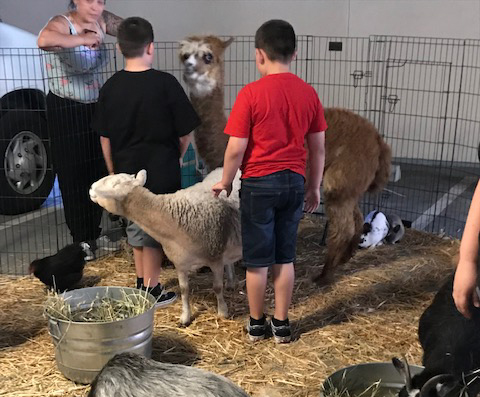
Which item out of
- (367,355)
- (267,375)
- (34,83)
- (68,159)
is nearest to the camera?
(267,375)

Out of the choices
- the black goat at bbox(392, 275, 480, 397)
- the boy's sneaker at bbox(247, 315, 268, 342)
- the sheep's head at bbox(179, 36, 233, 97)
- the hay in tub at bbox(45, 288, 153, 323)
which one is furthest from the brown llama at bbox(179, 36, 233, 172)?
the black goat at bbox(392, 275, 480, 397)

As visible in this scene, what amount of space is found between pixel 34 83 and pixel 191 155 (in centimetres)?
191

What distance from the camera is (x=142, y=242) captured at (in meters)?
4.08

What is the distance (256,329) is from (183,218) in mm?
868

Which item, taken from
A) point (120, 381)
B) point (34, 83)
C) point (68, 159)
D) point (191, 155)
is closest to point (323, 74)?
point (191, 155)

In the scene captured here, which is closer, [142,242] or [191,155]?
[142,242]

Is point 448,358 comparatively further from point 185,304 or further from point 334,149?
point 334,149

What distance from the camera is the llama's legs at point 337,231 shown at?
459 cm

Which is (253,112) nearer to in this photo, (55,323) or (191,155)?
(55,323)

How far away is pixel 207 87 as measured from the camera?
4875 millimetres

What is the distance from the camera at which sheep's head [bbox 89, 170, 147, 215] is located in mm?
3549

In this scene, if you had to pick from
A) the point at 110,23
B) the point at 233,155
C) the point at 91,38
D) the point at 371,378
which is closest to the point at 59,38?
the point at 91,38

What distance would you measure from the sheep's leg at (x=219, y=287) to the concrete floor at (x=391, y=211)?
1819mm

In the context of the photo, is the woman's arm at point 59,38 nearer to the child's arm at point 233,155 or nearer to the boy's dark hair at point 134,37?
the boy's dark hair at point 134,37
